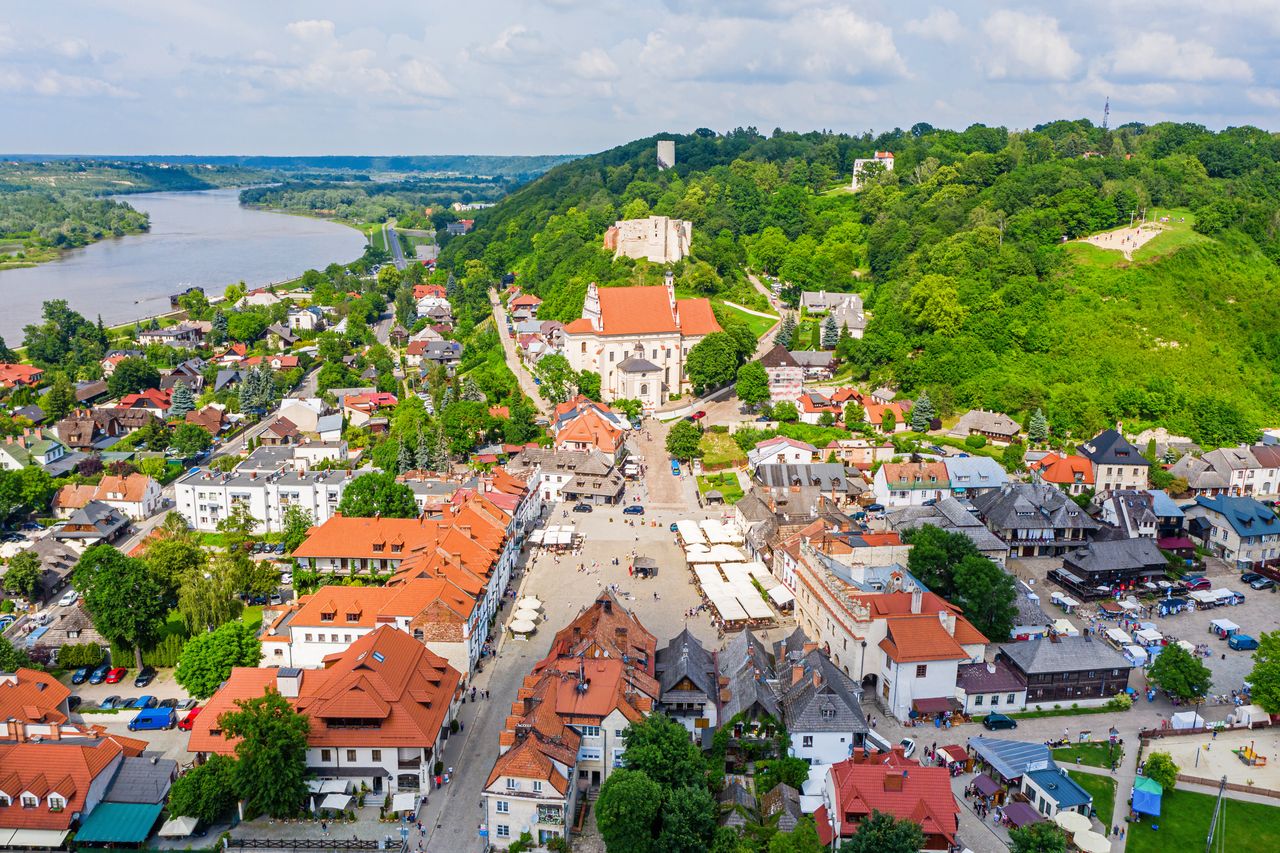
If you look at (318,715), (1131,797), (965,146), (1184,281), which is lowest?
(1131,797)

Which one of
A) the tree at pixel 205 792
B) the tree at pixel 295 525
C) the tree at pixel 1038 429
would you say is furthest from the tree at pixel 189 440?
the tree at pixel 1038 429

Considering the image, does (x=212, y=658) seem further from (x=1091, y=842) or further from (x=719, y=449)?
(x=719, y=449)

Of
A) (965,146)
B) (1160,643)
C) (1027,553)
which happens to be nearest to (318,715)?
(1160,643)

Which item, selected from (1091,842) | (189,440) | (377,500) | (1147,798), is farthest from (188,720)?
(189,440)

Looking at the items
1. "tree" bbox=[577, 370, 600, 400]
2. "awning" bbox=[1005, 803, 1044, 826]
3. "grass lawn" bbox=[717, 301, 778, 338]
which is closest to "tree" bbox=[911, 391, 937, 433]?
"grass lawn" bbox=[717, 301, 778, 338]

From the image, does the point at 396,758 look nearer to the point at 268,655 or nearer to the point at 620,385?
the point at 268,655

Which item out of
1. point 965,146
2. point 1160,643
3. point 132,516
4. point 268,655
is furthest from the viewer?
point 965,146

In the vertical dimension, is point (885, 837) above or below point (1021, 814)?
above
